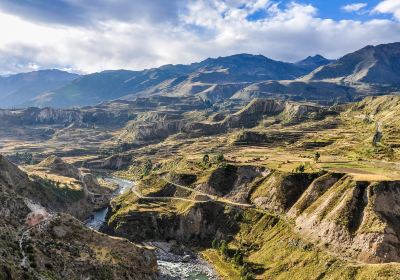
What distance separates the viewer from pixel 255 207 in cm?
19275

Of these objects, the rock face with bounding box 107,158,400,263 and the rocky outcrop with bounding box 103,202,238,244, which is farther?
the rocky outcrop with bounding box 103,202,238,244

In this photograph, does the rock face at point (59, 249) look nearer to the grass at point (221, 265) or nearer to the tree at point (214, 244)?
the grass at point (221, 265)

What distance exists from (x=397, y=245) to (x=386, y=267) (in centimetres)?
Answer: 1481

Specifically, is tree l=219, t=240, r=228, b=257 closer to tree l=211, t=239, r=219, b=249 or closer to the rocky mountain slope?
the rocky mountain slope

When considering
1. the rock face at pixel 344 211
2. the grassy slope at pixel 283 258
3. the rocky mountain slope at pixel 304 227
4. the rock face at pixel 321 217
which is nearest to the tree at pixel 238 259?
the grassy slope at pixel 283 258

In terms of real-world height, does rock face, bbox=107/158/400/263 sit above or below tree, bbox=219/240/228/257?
above

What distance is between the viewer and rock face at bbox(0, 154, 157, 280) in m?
112

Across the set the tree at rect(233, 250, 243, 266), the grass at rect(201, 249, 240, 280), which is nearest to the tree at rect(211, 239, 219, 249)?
the grass at rect(201, 249, 240, 280)

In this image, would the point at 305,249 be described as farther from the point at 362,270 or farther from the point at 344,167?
the point at 344,167

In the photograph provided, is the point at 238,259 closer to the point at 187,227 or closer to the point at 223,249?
the point at 223,249

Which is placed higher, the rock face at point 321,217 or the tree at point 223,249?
the rock face at point 321,217

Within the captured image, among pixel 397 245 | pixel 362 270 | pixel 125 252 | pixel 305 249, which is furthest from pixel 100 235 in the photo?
pixel 397 245

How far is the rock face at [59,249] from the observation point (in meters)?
112

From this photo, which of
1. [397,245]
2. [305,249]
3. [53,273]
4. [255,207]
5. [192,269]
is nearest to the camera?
[53,273]
